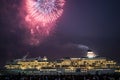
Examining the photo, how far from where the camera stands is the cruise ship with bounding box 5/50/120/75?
330ft

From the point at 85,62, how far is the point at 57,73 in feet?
24.4

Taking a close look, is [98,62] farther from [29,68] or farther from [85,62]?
[29,68]

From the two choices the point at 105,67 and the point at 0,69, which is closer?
the point at 105,67

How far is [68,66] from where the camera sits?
102 metres

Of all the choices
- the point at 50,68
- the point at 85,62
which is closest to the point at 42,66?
the point at 50,68

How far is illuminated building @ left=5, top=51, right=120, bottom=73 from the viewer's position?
10088 centimetres

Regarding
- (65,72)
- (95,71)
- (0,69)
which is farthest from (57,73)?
(0,69)

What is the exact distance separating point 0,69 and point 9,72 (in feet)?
19.5

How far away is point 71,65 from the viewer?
4040 inches

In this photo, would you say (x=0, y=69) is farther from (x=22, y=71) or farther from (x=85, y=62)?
(x=85, y=62)

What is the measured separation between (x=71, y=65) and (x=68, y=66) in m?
0.89

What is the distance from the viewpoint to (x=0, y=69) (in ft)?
353

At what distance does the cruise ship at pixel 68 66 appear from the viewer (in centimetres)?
10069

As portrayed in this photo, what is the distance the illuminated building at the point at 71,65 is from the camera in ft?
331
